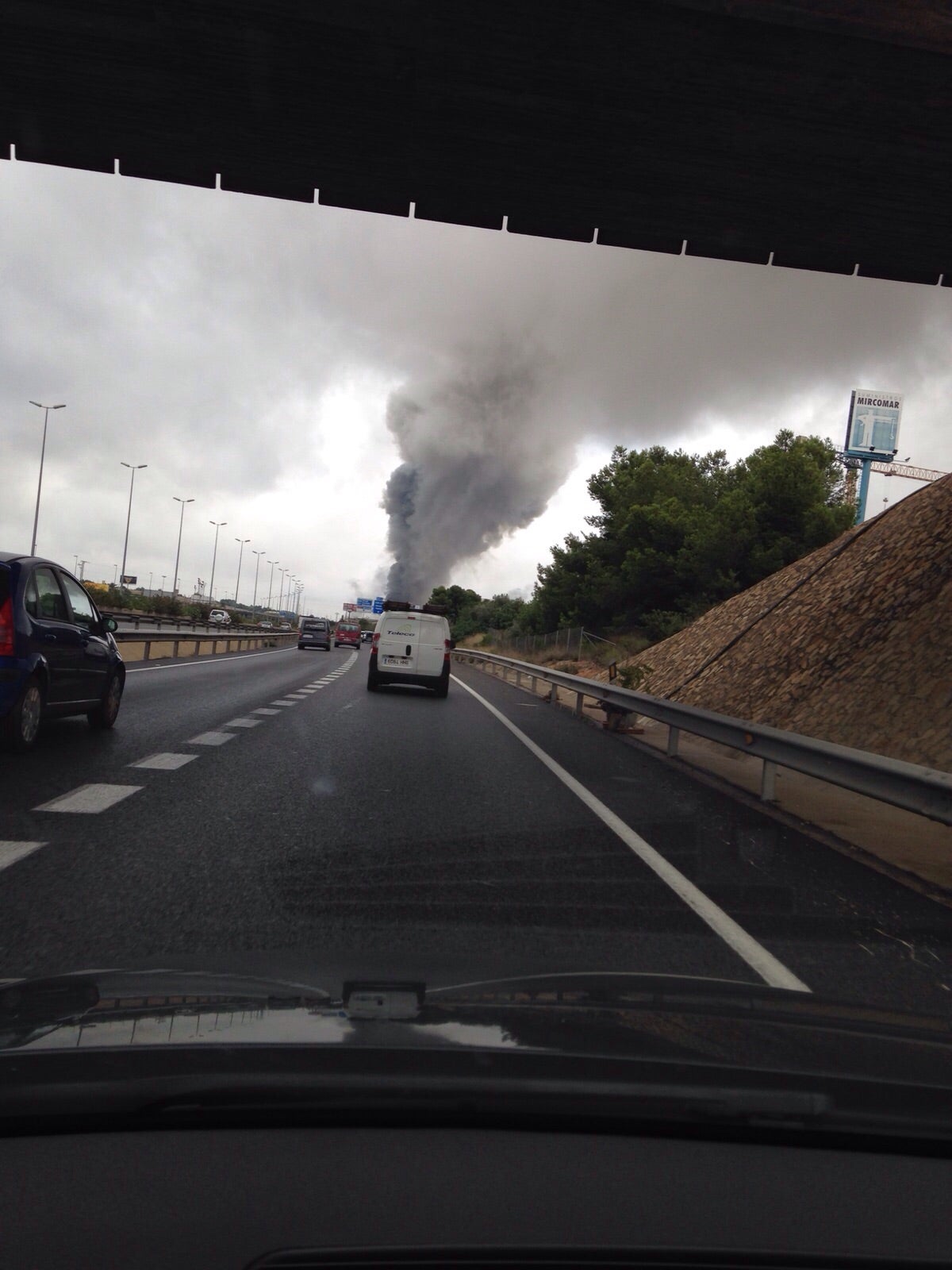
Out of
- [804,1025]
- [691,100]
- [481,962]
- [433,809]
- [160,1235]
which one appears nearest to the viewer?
[160,1235]

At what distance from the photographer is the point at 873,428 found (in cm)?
7988

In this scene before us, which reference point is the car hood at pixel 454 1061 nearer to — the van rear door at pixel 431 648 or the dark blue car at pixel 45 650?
the dark blue car at pixel 45 650

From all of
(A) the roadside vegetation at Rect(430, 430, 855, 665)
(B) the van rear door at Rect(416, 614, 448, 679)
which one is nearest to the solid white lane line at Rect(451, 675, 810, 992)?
(B) the van rear door at Rect(416, 614, 448, 679)

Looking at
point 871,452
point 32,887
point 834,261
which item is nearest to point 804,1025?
point 32,887

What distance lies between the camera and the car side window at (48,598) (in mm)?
10062

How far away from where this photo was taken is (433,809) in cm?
863

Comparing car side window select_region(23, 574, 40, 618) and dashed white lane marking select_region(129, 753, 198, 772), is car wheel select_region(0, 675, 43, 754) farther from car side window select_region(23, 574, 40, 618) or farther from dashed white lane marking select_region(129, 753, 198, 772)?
dashed white lane marking select_region(129, 753, 198, 772)

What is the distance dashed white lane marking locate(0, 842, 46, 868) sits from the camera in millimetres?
5895

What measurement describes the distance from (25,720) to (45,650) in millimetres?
683

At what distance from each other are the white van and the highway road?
10859 mm

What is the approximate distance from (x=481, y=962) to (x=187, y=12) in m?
11.2

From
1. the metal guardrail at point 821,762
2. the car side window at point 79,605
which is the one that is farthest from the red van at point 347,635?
the car side window at point 79,605

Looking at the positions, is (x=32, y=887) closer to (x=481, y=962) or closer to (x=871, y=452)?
(x=481, y=962)

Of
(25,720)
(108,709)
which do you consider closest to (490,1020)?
(25,720)
